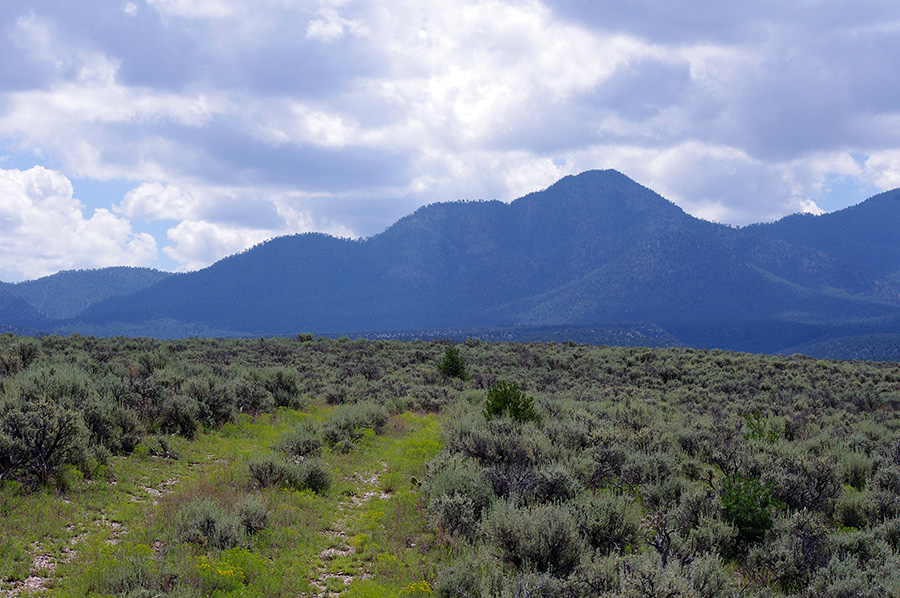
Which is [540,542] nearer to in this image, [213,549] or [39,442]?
[213,549]

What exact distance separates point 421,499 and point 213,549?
3544mm

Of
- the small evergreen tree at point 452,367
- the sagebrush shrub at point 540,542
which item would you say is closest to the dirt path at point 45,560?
the sagebrush shrub at point 540,542

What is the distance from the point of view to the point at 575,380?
2805 cm

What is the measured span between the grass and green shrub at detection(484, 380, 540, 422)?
11.1ft

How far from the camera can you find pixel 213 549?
6801mm

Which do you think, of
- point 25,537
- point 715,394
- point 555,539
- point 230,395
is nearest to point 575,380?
point 715,394

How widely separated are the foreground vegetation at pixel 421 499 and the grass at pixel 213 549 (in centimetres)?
3

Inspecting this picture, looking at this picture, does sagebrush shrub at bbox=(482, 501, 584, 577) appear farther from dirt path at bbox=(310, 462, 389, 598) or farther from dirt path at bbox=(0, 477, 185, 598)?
dirt path at bbox=(0, 477, 185, 598)

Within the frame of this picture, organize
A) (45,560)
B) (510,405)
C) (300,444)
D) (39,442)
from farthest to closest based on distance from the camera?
(510,405), (300,444), (39,442), (45,560)

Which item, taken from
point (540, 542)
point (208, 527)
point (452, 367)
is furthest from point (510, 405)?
point (452, 367)

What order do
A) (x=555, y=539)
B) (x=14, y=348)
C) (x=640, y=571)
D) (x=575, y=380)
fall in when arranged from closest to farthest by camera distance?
(x=640, y=571) < (x=555, y=539) < (x=14, y=348) < (x=575, y=380)

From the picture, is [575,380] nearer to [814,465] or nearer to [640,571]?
[814,465]

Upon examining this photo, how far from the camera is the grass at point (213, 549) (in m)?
6.12

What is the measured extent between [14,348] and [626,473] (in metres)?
24.4
